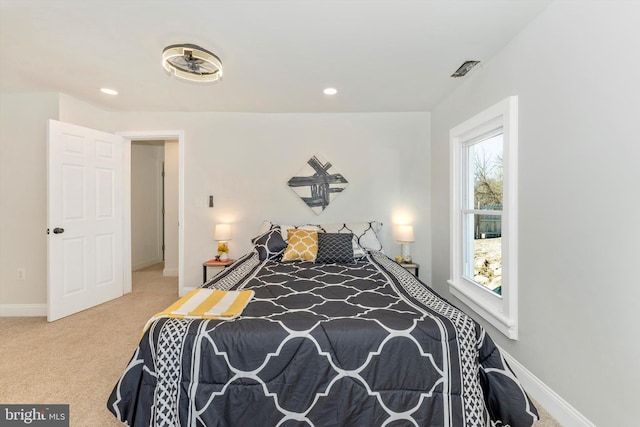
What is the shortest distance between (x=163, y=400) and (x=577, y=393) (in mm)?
2083

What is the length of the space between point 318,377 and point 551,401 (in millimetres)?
1437

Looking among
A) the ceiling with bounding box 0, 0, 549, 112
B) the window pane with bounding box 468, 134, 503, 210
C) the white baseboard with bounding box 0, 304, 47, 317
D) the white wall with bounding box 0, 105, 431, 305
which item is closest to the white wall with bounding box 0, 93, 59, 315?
the white baseboard with bounding box 0, 304, 47, 317

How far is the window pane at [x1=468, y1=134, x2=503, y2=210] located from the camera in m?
2.33

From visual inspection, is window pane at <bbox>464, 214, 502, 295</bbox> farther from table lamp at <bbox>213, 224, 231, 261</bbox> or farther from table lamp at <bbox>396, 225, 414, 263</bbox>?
table lamp at <bbox>213, 224, 231, 261</bbox>

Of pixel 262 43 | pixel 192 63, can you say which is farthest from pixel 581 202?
pixel 192 63

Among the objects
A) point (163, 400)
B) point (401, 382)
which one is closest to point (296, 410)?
point (401, 382)

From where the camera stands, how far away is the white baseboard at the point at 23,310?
3.05 meters

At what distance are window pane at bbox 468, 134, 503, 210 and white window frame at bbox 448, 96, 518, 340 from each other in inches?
3.7

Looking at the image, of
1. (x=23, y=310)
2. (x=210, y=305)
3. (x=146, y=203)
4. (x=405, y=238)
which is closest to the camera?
(x=210, y=305)

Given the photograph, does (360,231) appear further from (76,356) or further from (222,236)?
(76,356)

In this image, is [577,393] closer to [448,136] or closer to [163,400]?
[163,400]

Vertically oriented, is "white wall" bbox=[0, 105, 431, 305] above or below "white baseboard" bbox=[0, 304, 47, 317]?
above

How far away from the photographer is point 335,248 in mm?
2754

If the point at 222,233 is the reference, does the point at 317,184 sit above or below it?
above
